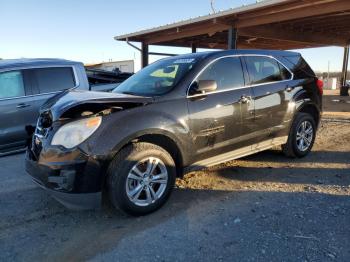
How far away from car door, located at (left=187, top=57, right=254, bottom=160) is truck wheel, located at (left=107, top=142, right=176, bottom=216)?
1.79ft

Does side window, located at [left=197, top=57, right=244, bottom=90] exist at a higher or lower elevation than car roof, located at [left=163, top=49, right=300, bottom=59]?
lower

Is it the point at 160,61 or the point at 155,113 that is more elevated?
the point at 160,61

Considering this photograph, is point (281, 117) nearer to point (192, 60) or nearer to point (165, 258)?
point (192, 60)

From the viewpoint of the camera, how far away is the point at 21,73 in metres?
6.32

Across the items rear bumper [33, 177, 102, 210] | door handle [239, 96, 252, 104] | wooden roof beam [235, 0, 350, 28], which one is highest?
wooden roof beam [235, 0, 350, 28]

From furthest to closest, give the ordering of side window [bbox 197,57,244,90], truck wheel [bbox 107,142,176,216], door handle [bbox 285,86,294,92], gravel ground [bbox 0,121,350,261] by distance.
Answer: door handle [bbox 285,86,294,92]
side window [bbox 197,57,244,90]
truck wheel [bbox 107,142,176,216]
gravel ground [bbox 0,121,350,261]

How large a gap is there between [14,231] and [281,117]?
3.90 metres

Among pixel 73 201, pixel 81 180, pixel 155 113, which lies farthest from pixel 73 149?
pixel 155 113

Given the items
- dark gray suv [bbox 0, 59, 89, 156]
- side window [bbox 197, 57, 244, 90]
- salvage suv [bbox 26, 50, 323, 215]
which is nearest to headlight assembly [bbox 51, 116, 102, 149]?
salvage suv [bbox 26, 50, 323, 215]

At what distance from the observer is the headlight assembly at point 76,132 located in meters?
3.43

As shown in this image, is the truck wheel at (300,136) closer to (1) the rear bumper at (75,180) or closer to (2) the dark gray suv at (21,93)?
(1) the rear bumper at (75,180)

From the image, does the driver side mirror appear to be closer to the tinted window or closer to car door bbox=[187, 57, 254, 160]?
car door bbox=[187, 57, 254, 160]

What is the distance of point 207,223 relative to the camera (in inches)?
142

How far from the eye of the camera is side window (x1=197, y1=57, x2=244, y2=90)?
4.50 metres
